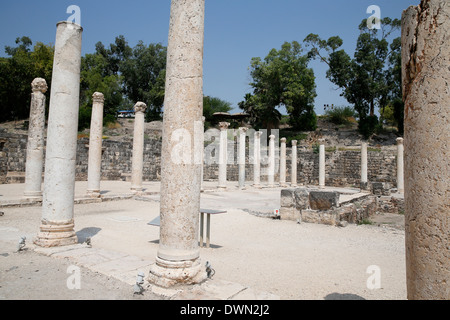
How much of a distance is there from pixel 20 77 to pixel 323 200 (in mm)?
40190

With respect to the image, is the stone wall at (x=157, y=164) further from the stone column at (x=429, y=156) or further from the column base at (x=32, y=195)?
the stone column at (x=429, y=156)

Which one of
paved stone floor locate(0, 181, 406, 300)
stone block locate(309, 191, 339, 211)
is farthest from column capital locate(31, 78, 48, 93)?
stone block locate(309, 191, 339, 211)

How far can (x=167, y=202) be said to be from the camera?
3758 mm

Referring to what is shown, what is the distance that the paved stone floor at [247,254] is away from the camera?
3.76m

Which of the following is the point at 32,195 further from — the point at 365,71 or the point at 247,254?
the point at 365,71

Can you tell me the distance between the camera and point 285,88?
41938mm

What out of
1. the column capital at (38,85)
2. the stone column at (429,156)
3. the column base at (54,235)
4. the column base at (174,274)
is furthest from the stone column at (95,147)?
the stone column at (429,156)

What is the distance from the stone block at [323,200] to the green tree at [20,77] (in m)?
37.3

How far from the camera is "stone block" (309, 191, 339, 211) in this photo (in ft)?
29.0

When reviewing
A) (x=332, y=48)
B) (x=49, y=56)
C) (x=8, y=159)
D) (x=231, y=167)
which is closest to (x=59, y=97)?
(x=8, y=159)

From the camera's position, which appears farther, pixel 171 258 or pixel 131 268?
pixel 131 268

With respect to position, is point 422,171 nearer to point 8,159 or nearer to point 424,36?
point 424,36

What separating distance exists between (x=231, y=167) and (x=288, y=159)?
6.01 meters

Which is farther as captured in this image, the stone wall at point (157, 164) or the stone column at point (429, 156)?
the stone wall at point (157, 164)
